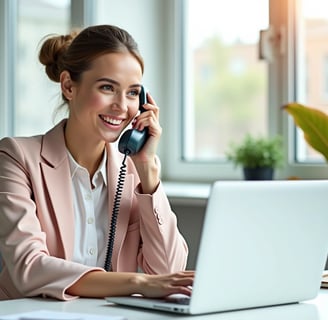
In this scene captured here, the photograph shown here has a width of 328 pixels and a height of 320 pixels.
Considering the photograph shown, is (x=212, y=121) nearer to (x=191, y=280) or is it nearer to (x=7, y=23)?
(x=7, y=23)

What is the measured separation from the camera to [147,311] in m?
1.62

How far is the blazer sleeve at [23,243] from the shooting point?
1.81 metres

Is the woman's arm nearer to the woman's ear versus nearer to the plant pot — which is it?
the woman's ear

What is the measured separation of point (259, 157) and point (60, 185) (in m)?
1.17

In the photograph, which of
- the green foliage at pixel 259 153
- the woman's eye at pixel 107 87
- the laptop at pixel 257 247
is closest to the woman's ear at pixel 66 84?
the woman's eye at pixel 107 87

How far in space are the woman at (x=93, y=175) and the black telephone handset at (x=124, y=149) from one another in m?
0.02

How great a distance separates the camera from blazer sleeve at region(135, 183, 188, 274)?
2115 mm

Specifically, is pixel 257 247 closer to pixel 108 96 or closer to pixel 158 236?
pixel 158 236

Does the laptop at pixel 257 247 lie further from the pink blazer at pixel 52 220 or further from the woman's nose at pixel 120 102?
the woman's nose at pixel 120 102

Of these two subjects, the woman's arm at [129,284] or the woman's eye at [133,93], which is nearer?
the woman's arm at [129,284]

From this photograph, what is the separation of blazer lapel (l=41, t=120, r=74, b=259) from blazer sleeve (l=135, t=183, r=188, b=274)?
0.60ft

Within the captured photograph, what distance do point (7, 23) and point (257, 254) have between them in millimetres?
2705

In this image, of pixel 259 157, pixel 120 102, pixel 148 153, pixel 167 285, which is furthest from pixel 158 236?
pixel 259 157

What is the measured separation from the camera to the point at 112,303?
172cm
